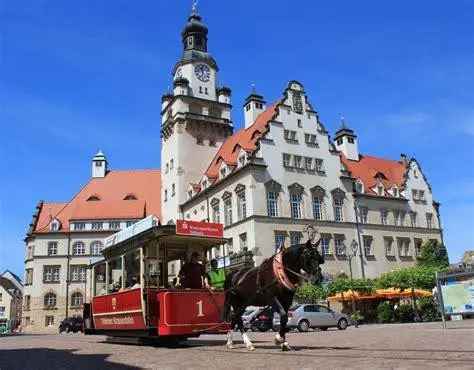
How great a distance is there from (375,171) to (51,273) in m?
45.2

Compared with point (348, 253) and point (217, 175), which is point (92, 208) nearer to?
point (217, 175)

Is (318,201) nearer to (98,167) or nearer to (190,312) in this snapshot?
(190,312)

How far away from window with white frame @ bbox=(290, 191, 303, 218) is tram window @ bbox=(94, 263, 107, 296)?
30.8m

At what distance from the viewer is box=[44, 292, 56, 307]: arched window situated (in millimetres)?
69625

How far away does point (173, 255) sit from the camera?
56.7 ft

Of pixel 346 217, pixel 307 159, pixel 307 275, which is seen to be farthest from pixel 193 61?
pixel 307 275

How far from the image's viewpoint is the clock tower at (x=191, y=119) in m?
61.5

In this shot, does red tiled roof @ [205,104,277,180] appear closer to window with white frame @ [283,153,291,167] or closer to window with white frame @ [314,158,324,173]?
window with white frame @ [283,153,291,167]

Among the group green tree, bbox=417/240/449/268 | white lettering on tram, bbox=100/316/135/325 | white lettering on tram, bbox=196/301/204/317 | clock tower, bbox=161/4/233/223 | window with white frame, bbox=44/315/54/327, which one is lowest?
window with white frame, bbox=44/315/54/327

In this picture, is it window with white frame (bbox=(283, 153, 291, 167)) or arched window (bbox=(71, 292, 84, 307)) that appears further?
arched window (bbox=(71, 292, 84, 307))

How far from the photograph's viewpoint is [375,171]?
62500 mm

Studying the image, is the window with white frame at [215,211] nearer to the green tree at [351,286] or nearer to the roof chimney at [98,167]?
the green tree at [351,286]

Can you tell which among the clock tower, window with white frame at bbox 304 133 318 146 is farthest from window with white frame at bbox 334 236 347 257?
the clock tower

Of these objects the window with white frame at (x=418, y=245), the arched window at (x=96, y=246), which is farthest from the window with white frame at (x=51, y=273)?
the window with white frame at (x=418, y=245)
